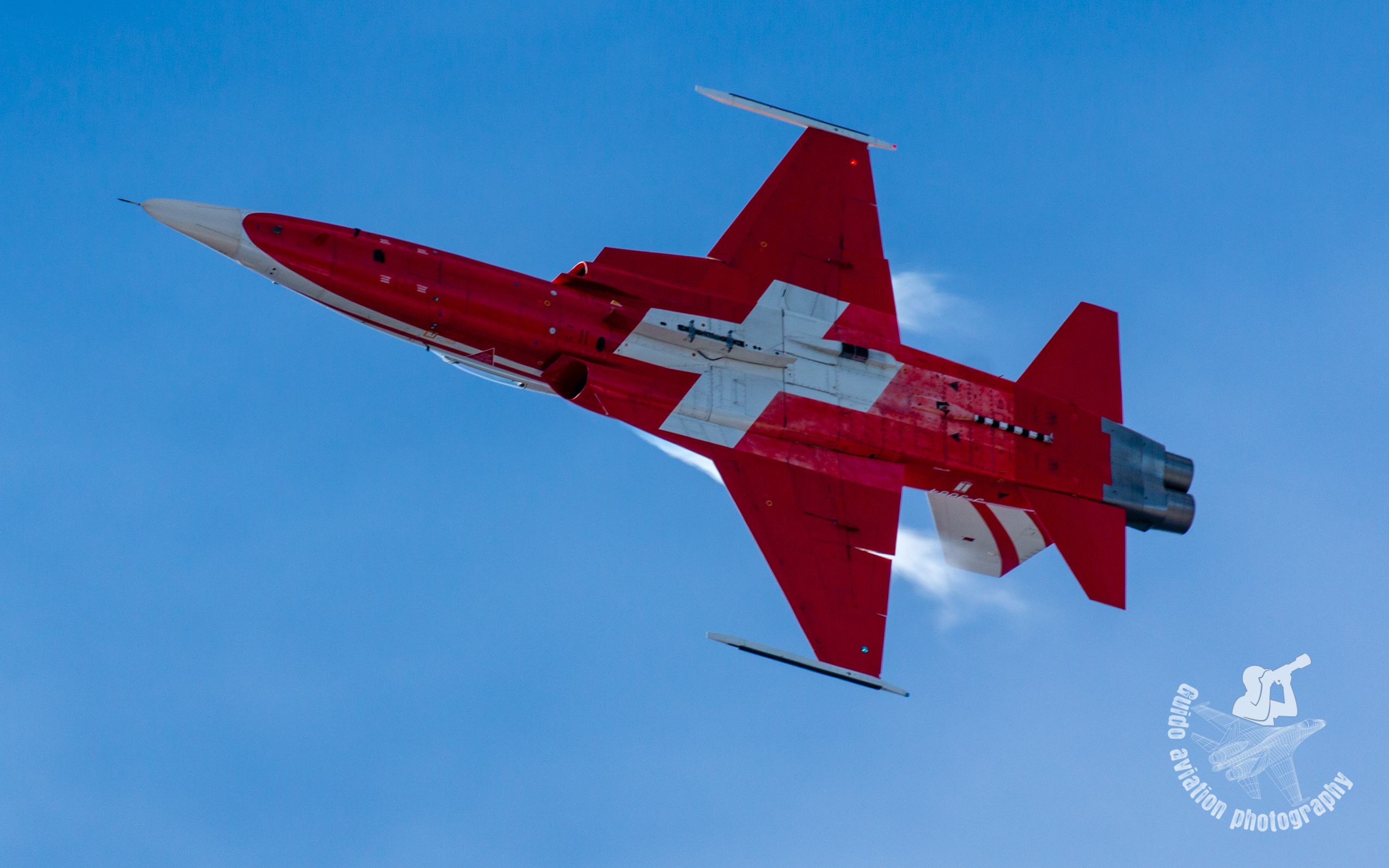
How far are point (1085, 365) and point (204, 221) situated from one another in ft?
69.2

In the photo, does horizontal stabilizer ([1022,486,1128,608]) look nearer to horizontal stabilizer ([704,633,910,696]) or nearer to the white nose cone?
horizontal stabilizer ([704,633,910,696])

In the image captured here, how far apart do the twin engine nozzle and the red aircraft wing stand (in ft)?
19.0

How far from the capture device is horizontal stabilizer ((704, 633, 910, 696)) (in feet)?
98.5

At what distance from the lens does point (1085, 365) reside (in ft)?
115

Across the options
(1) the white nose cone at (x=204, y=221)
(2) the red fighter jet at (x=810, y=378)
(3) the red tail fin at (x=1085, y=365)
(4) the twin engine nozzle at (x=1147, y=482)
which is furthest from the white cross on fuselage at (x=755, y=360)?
(1) the white nose cone at (x=204, y=221)

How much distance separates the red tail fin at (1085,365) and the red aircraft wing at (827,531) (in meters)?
5.00

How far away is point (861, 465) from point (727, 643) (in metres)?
5.66

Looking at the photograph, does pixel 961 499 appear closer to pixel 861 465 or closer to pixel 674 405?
pixel 861 465

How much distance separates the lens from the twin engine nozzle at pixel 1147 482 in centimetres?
3431

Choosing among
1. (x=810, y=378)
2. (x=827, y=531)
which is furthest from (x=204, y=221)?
(x=827, y=531)

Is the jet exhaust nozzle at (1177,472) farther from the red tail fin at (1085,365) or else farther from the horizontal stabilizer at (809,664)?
the horizontal stabilizer at (809,664)

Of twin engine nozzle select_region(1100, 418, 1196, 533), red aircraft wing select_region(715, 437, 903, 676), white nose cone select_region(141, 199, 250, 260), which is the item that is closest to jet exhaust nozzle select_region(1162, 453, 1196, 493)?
twin engine nozzle select_region(1100, 418, 1196, 533)

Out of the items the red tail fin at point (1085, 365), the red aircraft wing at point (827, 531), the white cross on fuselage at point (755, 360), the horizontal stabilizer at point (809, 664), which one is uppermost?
the red tail fin at point (1085, 365)

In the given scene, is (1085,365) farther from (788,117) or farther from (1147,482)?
(788,117)
